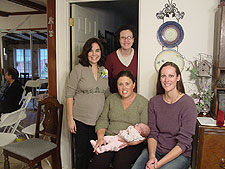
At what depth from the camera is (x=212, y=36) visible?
2.37m

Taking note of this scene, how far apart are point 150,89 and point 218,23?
959mm

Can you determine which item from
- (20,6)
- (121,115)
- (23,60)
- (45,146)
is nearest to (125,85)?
(121,115)

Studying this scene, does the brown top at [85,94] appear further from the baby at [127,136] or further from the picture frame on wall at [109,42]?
the picture frame on wall at [109,42]

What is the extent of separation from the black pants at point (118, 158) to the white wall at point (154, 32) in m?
0.74

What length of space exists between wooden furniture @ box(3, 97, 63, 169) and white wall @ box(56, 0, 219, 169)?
1.92 feet

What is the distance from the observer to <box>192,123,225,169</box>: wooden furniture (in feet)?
6.36

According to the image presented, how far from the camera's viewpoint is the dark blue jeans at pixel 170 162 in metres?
1.82

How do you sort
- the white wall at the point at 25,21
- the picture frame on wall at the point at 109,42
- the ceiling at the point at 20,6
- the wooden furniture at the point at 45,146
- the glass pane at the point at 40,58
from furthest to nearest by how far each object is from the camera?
the glass pane at the point at 40,58 → the white wall at the point at 25,21 → the ceiling at the point at 20,6 → the picture frame on wall at the point at 109,42 → the wooden furniture at the point at 45,146

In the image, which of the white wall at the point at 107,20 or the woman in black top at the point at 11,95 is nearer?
the white wall at the point at 107,20

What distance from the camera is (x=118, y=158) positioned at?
6.75 feet

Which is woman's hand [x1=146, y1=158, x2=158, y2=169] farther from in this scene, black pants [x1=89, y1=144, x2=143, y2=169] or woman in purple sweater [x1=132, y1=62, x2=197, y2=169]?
black pants [x1=89, y1=144, x2=143, y2=169]

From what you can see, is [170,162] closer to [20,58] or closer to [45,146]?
[45,146]

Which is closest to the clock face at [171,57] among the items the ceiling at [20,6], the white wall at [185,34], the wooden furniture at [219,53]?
the white wall at [185,34]

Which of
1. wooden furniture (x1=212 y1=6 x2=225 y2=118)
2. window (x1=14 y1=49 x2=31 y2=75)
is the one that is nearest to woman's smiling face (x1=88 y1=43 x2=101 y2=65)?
wooden furniture (x1=212 y1=6 x2=225 y2=118)
